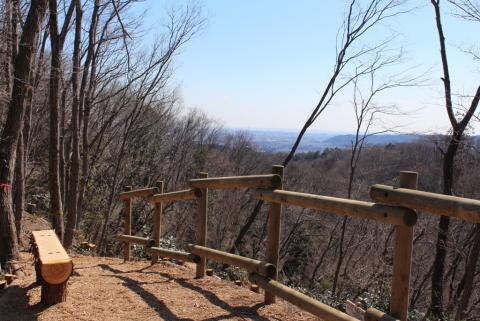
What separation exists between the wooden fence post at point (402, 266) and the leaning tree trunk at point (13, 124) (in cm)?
547

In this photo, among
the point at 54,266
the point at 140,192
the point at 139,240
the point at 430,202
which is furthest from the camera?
the point at 140,192

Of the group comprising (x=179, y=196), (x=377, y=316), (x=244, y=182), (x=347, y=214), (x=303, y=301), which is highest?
(x=244, y=182)

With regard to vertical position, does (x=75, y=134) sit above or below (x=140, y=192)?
above

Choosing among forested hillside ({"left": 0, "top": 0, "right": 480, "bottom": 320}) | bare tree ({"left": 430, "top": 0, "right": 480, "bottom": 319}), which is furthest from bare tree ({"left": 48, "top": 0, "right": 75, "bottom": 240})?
bare tree ({"left": 430, "top": 0, "right": 480, "bottom": 319})

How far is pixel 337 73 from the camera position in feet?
45.6

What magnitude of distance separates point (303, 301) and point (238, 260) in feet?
4.14

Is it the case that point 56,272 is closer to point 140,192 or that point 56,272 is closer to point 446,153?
point 140,192

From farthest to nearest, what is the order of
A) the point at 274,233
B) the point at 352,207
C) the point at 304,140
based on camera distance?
the point at 304,140, the point at 274,233, the point at 352,207

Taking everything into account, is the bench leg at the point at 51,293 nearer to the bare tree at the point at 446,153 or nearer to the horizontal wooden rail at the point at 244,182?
the horizontal wooden rail at the point at 244,182

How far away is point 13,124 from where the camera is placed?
6539mm

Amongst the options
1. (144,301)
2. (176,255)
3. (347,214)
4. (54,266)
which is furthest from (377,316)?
(176,255)

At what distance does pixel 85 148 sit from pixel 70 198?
11.4ft

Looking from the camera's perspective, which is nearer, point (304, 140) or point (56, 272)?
point (56, 272)

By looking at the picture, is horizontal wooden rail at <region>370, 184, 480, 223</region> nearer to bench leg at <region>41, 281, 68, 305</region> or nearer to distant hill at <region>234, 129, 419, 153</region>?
bench leg at <region>41, 281, 68, 305</region>
